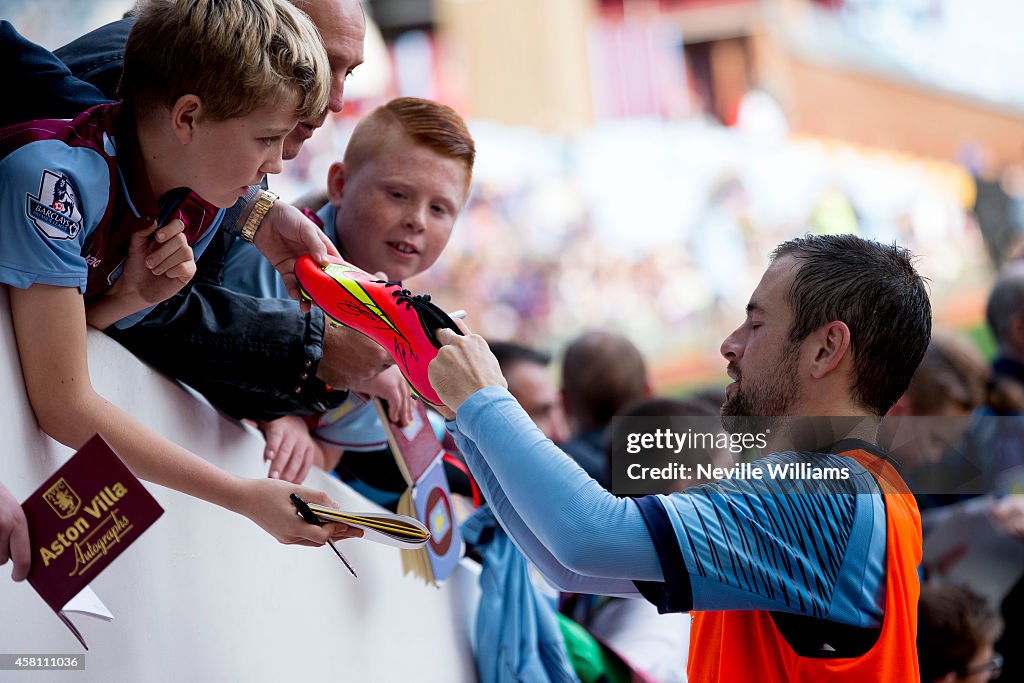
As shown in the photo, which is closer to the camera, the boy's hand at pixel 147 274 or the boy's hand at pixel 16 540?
the boy's hand at pixel 16 540

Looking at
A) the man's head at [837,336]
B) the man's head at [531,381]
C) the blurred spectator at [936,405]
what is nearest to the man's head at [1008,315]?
the blurred spectator at [936,405]

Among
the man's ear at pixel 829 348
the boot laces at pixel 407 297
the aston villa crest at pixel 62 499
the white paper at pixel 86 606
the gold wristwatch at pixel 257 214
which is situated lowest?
the white paper at pixel 86 606

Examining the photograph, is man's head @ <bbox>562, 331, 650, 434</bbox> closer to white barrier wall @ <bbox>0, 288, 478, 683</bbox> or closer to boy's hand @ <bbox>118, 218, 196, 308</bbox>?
white barrier wall @ <bbox>0, 288, 478, 683</bbox>

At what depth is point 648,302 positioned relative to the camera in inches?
448

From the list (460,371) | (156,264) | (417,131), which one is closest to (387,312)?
(460,371)

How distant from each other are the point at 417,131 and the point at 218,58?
0.81 m

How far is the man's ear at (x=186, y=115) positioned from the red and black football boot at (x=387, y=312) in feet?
0.99

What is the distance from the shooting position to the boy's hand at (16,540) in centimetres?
105

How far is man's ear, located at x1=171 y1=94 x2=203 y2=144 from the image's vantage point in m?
1.27

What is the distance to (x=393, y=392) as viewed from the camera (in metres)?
1.82

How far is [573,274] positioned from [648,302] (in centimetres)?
93

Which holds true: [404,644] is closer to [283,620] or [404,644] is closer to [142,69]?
[283,620]

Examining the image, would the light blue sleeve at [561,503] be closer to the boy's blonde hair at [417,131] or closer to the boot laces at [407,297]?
the boot laces at [407,297]

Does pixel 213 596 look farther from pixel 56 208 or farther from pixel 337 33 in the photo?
pixel 337 33
